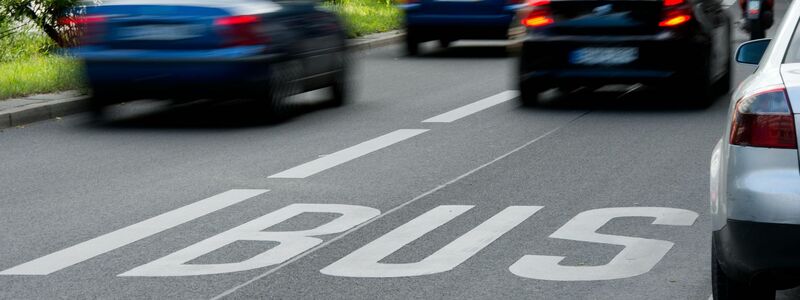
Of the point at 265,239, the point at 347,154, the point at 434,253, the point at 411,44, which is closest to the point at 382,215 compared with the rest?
the point at 265,239

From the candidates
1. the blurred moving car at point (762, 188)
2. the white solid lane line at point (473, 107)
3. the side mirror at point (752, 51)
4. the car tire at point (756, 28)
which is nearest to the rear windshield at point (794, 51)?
the blurred moving car at point (762, 188)

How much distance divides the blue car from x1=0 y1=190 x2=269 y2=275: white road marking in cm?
1163

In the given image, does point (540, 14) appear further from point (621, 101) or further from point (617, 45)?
point (621, 101)

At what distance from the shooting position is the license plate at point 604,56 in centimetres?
1365

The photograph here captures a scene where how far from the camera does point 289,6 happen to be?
1359cm

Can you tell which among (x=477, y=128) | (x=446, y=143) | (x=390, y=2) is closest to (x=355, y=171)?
(x=446, y=143)

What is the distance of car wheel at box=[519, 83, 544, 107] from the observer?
1416 cm

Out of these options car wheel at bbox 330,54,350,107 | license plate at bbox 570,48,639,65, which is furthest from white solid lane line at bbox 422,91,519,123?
car wheel at bbox 330,54,350,107

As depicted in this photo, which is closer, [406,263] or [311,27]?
[406,263]

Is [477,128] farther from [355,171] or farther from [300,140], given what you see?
[355,171]

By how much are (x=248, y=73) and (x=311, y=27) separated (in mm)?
1345

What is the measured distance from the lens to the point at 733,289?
5586mm

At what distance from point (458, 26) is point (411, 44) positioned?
0.77 m

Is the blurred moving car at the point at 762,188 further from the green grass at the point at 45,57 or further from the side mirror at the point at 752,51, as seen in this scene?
the green grass at the point at 45,57
